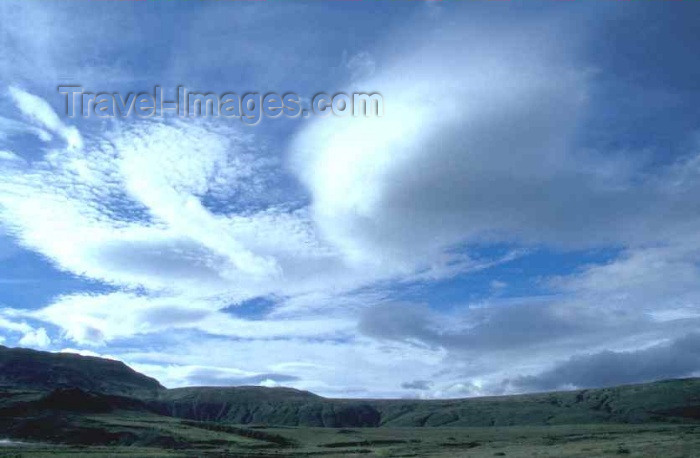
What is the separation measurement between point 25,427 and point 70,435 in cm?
1368

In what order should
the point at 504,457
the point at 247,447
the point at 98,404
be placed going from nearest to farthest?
1. the point at 504,457
2. the point at 247,447
3. the point at 98,404

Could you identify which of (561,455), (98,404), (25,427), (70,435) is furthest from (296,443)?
(98,404)

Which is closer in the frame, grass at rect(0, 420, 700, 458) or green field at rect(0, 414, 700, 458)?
grass at rect(0, 420, 700, 458)

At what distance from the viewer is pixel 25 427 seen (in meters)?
118

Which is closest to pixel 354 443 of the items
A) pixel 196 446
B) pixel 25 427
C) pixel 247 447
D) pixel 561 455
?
pixel 247 447

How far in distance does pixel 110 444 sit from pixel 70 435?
11.3 meters

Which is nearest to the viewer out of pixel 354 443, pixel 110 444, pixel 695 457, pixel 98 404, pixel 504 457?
pixel 695 457

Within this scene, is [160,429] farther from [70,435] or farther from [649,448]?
[649,448]

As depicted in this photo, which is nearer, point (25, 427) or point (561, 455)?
point (561, 455)

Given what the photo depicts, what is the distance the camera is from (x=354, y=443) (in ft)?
375

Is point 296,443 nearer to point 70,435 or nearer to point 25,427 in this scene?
point 70,435

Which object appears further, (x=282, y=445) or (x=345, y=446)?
(x=282, y=445)

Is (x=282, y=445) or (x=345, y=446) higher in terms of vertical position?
(x=282, y=445)

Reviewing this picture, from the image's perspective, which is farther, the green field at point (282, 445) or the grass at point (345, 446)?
the green field at point (282, 445)
